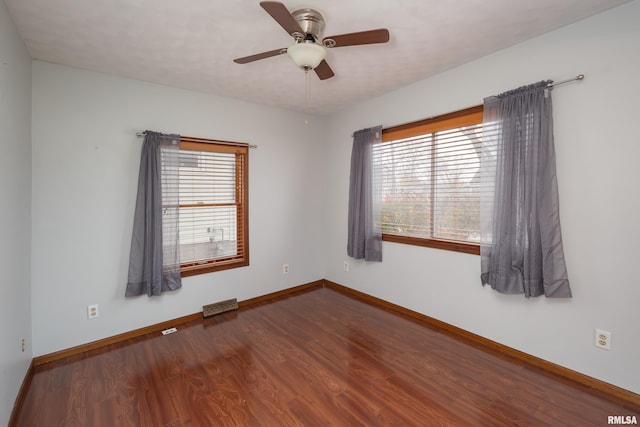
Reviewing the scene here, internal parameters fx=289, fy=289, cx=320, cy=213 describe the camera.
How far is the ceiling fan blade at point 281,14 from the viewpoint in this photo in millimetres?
1454

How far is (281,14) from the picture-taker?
61.4 inches

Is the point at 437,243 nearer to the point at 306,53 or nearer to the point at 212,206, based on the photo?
the point at 306,53

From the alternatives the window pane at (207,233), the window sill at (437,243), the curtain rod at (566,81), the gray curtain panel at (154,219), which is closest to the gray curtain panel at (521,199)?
the curtain rod at (566,81)

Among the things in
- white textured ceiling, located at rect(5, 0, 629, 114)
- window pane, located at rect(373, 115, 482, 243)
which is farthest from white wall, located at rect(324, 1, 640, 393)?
window pane, located at rect(373, 115, 482, 243)

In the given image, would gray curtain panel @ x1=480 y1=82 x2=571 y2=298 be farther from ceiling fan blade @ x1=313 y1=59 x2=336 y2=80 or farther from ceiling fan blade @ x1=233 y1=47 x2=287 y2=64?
ceiling fan blade @ x1=233 y1=47 x2=287 y2=64

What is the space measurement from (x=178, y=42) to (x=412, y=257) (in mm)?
3009

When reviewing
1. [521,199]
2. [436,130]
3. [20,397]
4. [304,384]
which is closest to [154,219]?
[20,397]

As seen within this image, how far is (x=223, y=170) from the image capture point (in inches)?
140

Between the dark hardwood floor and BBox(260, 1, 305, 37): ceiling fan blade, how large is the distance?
236 cm

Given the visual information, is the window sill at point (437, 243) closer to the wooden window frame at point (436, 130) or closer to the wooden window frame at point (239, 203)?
the wooden window frame at point (436, 130)

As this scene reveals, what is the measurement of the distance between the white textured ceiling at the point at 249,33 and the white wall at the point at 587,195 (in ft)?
0.64

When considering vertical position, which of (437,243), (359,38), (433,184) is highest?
(359,38)

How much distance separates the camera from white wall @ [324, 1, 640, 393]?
1.92 meters

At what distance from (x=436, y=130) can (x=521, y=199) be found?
109cm
